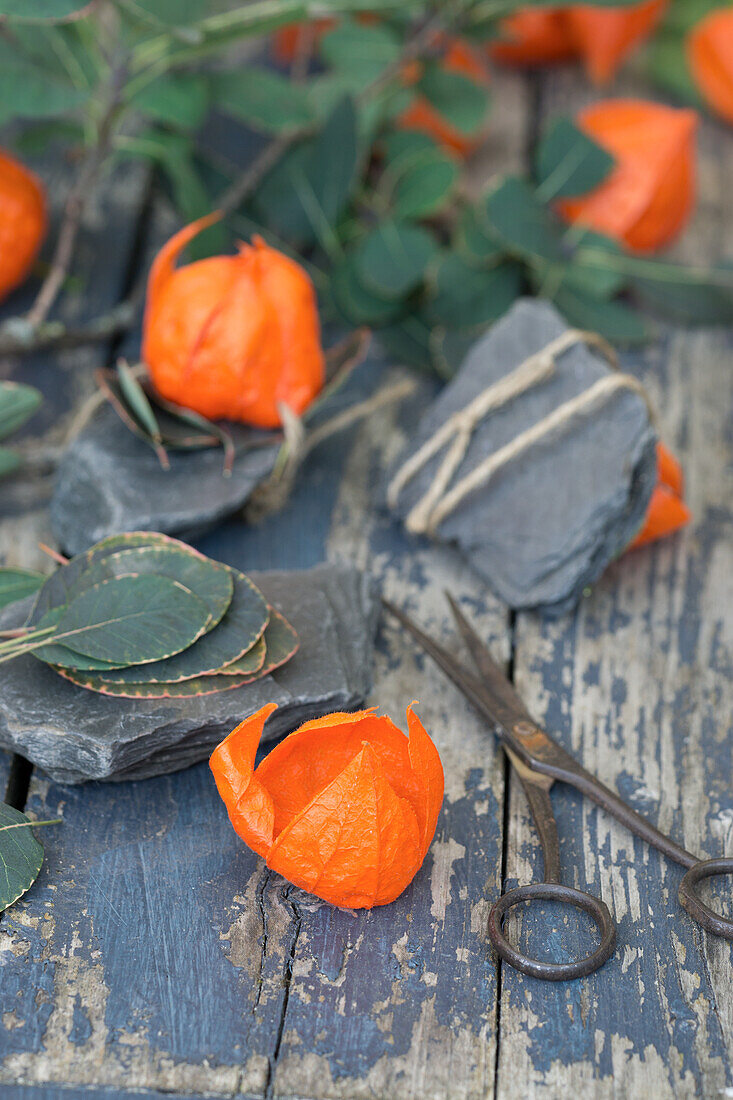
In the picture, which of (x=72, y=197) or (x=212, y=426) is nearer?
(x=212, y=426)

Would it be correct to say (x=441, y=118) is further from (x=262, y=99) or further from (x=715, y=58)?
(x=715, y=58)

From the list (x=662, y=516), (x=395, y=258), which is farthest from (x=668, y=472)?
(x=395, y=258)

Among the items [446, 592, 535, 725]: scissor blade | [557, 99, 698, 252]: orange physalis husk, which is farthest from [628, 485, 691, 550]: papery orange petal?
[557, 99, 698, 252]: orange physalis husk

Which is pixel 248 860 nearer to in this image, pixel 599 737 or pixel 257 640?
pixel 257 640

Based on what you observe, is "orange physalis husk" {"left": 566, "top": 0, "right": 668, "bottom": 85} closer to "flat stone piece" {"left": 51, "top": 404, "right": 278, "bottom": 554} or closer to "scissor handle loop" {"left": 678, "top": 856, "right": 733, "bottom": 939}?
"flat stone piece" {"left": 51, "top": 404, "right": 278, "bottom": 554}

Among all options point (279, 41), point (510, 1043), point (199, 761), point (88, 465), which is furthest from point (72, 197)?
point (510, 1043)

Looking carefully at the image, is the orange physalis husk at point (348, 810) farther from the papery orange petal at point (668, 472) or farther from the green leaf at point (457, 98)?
the green leaf at point (457, 98)
